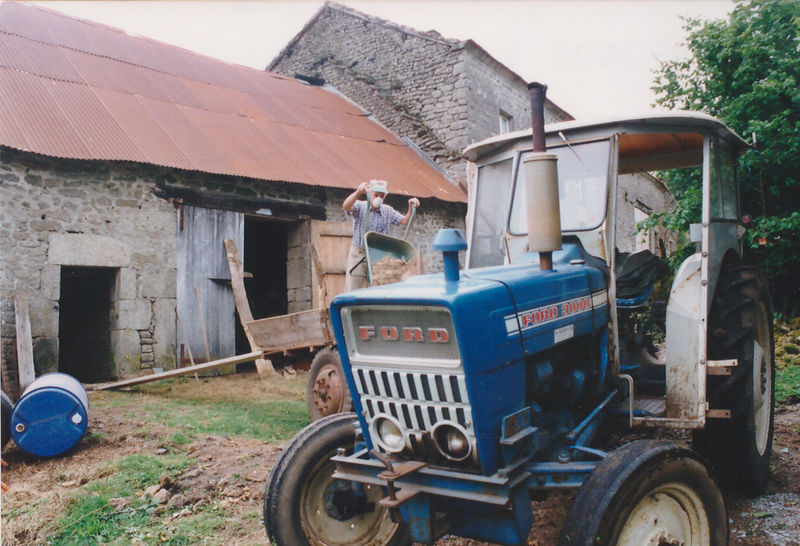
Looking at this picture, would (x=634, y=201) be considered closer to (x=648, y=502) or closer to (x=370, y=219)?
(x=370, y=219)

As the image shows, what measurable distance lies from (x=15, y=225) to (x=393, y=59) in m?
10.0

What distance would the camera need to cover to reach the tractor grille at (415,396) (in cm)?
243

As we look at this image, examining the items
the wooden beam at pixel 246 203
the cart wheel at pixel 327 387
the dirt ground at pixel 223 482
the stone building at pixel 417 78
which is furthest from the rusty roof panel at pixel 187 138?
the stone building at pixel 417 78

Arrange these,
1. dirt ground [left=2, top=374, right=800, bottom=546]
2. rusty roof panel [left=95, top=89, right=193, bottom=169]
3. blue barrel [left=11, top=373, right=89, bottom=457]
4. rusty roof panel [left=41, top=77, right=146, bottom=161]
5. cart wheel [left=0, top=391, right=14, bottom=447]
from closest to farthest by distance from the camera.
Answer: dirt ground [left=2, top=374, right=800, bottom=546]
blue barrel [left=11, top=373, right=89, bottom=457]
cart wheel [left=0, top=391, right=14, bottom=447]
rusty roof panel [left=41, top=77, right=146, bottom=161]
rusty roof panel [left=95, top=89, right=193, bottom=169]

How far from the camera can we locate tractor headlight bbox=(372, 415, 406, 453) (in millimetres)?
2625

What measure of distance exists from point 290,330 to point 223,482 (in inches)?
82.8

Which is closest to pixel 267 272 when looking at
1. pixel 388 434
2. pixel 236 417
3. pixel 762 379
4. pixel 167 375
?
pixel 167 375

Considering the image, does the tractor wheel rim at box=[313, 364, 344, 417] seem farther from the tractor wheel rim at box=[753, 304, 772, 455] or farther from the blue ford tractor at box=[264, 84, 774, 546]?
the tractor wheel rim at box=[753, 304, 772, 455]

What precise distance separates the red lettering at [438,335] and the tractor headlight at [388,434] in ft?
1.39

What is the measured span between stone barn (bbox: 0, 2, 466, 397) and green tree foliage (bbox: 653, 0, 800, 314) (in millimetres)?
4833

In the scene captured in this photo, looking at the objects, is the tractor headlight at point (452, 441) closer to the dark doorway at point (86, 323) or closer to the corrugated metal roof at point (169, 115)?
the corrugated metal roof at point (169, 115)

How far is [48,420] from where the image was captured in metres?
4.99

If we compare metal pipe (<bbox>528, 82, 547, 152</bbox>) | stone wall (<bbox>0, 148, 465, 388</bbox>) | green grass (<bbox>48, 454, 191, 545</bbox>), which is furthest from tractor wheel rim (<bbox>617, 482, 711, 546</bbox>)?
stone wall (<bbox>0, 148, 465, 388</bbox>)

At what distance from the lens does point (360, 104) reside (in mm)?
15852
